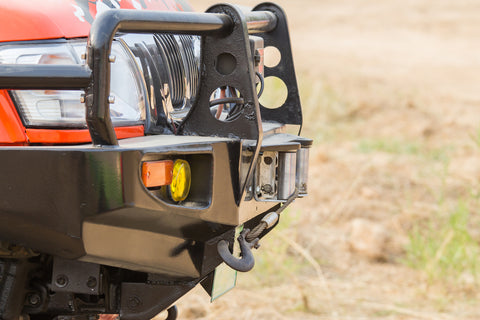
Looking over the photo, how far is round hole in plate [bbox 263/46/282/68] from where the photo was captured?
3.34 m

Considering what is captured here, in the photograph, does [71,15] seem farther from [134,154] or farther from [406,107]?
[406,107]

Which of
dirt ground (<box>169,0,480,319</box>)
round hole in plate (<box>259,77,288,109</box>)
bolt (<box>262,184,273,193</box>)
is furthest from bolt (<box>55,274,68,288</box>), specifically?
dirt ground (<box>169,0,480,319</box>)

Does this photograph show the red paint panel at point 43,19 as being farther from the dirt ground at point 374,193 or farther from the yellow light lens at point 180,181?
the dirt ground at point 374,193

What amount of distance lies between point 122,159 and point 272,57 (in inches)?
57.2

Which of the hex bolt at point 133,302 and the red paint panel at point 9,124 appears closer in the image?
the red paint panel at point 9,124

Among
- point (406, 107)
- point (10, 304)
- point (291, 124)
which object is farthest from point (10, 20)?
point (406, 107)

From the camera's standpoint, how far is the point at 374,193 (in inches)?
253

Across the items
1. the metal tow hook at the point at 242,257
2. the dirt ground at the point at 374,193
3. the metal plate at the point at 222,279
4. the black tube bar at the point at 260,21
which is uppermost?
the black tube bar at the point at 260,21

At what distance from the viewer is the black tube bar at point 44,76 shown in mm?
2070

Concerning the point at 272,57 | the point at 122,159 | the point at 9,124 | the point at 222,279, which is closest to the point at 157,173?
the point at 122,159

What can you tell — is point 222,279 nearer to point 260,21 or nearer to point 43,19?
point 260,21

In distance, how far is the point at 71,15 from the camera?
2395mm

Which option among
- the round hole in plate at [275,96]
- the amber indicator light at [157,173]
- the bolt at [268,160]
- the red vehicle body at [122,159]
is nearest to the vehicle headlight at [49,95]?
the red vehicle body at [122,159]

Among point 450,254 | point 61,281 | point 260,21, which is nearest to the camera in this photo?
point 61,281
